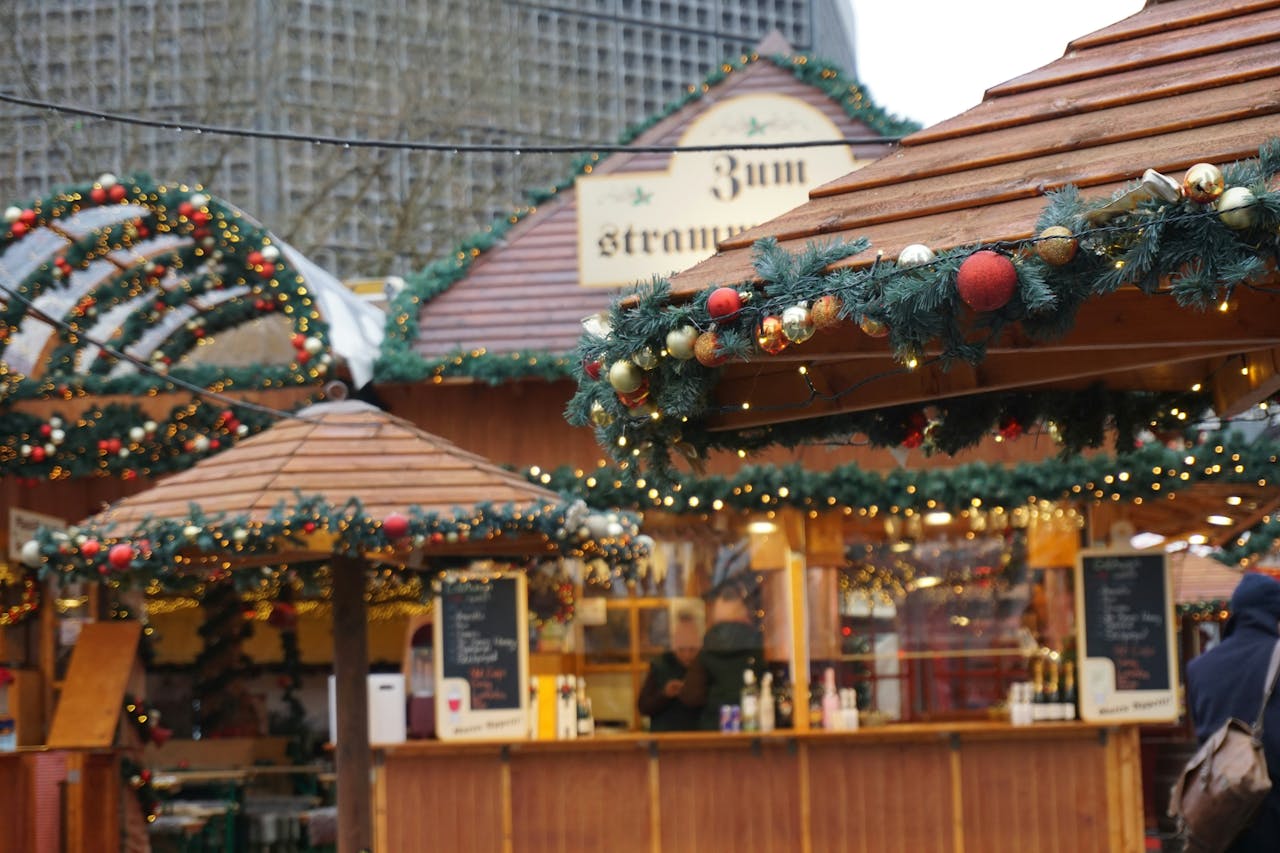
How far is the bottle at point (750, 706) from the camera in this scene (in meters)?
12.7

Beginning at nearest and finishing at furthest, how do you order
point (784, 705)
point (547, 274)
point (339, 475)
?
point (339, 475) < point (784, 705) < point (547, 274)

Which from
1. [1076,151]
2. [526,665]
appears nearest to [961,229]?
[1076,151]

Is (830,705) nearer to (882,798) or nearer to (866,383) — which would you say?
(882,798)

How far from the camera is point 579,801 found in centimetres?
1261

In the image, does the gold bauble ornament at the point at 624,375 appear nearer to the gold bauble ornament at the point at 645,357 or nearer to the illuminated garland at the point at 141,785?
the gold bauble ornament at the point at 645,357

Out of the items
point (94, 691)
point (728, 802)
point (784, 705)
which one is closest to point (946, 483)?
point (784, 705)

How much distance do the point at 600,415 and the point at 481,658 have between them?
24.5 ft

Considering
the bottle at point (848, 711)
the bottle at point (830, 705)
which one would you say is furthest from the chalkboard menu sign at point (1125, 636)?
the bottle at point (830, 705)

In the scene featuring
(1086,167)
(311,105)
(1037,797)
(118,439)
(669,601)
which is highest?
(311,105)

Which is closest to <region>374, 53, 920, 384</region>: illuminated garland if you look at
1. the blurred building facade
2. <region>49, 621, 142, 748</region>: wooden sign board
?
<region>49, 621, 142, 748</region>: wooden sign board

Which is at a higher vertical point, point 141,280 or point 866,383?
point 141,280

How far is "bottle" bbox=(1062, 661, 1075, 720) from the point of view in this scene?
12648 millimetres

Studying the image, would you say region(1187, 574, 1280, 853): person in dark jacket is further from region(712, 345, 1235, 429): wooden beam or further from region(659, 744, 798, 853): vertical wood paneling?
region(659, 744, 798, 853): vertical wood paneling

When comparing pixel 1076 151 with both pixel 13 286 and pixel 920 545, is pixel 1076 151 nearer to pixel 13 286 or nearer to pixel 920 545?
pixel 920 545
